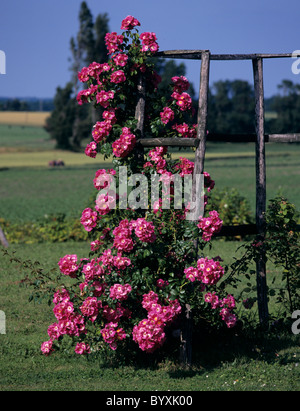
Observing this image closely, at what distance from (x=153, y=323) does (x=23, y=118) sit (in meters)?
106

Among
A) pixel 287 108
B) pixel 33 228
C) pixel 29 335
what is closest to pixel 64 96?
pixel 287 108

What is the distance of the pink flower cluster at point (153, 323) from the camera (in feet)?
17.7

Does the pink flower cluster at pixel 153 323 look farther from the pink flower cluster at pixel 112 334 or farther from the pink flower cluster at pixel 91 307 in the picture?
the pink flower cluster at pixel 91 307

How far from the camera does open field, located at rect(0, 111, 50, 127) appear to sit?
105525 millimetres

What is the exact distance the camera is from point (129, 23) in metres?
6.11

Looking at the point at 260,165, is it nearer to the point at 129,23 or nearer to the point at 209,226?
the point at 209,226

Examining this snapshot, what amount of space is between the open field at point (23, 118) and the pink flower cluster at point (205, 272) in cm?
9930

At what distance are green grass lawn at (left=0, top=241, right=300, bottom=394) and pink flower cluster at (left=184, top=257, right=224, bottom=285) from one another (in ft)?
2.88

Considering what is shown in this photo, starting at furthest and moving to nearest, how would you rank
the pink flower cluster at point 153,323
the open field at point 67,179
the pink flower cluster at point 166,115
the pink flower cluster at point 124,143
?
the open field at point 67,179 → the pink flower cluster at point 166,115 → the pink flower cluster at point 124,143 → the pink flower cluster at point 153,323

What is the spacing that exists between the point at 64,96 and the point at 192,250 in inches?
2317

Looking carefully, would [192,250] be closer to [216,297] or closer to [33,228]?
[216,297]

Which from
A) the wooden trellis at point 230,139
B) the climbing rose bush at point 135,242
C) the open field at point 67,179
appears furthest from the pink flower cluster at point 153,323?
the open field at point 67,179

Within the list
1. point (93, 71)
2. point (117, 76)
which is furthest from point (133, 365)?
point (93, 71)

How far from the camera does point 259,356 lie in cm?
619
